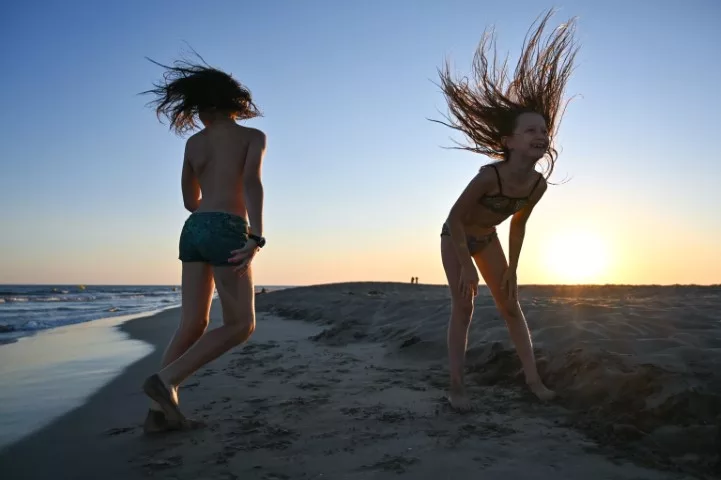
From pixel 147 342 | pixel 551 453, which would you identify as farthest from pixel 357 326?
pixel 551 453

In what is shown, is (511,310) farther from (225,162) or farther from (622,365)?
(225,162)

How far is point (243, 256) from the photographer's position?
276 centimetres

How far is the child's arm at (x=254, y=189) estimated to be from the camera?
111 inches

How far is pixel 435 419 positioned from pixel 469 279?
2.96ft

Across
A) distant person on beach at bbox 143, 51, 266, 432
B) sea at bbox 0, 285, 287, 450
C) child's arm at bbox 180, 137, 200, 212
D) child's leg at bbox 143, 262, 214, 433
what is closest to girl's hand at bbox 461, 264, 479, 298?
distant person on beach at bbox 143, 51, 266, 432

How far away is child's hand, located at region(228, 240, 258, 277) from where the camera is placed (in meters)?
2.74

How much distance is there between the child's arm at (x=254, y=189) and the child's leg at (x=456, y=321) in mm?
1417

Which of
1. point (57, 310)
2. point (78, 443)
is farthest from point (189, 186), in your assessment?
point (57, 310)

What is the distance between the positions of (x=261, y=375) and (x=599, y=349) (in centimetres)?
274

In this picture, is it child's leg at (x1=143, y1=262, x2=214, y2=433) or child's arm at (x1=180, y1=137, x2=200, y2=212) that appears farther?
child's arm at (x1=180, y1=137, x2=200, y2=212)

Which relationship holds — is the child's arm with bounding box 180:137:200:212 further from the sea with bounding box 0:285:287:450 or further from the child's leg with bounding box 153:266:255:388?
the sea with bounding box 0:285:287:450

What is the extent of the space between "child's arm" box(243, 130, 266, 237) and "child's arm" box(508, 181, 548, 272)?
1817 mm

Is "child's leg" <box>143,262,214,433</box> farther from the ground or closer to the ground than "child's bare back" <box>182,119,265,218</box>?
Result: closer to the ground

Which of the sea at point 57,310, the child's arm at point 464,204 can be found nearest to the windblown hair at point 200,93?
the child's arm at point 464,204
